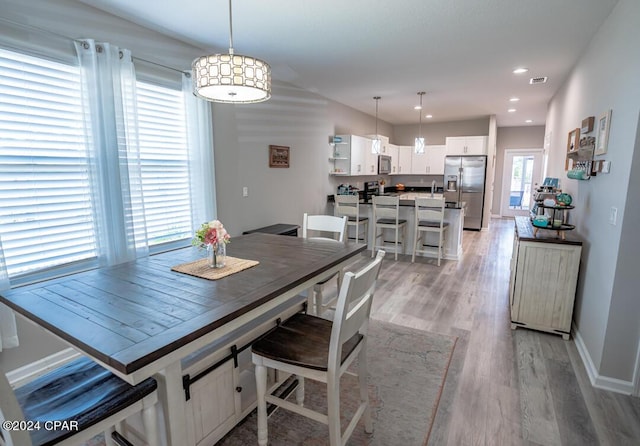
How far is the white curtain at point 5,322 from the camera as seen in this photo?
1.95 meters

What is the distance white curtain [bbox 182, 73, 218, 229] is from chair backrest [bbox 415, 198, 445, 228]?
2940 mm

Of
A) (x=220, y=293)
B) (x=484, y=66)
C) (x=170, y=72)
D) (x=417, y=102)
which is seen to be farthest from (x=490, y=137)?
(x=220, y=293)

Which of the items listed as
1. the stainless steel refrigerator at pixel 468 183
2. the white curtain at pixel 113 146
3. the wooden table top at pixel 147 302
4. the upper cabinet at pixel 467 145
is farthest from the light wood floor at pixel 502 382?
the upper cabinet at pixel 467 145

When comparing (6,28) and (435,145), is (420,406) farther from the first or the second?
(435,145)

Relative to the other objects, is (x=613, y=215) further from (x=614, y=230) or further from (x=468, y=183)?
(x=468, y=183)

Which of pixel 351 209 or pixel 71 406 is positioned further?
pixel 351 209

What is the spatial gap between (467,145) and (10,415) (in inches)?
308

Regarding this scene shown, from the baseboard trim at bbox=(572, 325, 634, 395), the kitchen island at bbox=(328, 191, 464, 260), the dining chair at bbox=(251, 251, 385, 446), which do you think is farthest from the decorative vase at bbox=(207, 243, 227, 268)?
the kitchen island at bbox=(328, 191, 464, 260)

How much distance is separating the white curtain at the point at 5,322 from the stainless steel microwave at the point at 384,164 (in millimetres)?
6041

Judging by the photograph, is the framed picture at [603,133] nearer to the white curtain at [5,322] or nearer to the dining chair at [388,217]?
the dining chair at [388,217]

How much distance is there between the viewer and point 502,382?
2.13m

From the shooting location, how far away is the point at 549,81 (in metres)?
4.30


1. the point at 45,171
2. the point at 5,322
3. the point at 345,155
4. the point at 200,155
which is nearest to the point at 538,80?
the point at 345,155

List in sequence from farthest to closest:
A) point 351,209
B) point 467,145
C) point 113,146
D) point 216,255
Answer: point 467,145
point 351,209
point 113,146
point 216,255
